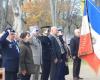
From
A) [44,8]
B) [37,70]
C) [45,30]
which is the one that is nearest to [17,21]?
[45,30]

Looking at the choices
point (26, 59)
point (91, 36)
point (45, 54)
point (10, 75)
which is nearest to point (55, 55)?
point (45, 54)

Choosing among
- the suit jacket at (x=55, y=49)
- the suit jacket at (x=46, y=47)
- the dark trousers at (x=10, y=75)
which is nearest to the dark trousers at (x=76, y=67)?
the suit jacket at (x=46, y=47)

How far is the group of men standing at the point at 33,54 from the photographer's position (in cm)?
1139

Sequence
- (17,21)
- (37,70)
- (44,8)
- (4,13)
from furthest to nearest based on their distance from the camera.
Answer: (44,8), (4,13), (17,21), (37,70)

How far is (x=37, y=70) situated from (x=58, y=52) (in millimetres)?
974

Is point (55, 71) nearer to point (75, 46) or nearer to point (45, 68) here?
point (45, 68)

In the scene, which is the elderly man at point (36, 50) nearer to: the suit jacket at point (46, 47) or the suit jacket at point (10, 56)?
the suit jacket at point (46, 47)

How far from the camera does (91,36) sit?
11070mm

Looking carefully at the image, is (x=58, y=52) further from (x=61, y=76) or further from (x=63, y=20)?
(x=63, y=20)

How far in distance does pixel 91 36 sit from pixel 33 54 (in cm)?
277

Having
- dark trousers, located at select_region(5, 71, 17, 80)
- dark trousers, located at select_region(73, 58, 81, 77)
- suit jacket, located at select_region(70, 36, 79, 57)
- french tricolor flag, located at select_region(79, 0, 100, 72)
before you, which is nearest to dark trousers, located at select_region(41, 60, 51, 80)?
suit jacket, located at select_region(70, 36, 79, 57)

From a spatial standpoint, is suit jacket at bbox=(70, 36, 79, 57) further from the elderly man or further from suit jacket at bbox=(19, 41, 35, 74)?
suit jacket at bbox=(19, 41, 35, 74)

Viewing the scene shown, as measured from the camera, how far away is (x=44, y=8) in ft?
195

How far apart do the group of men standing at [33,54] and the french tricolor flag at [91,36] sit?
1.83 metres
